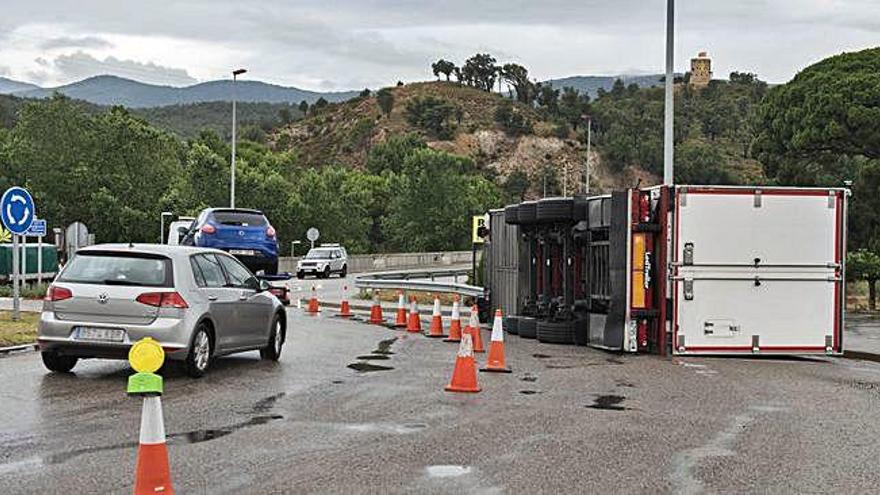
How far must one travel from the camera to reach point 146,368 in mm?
6262

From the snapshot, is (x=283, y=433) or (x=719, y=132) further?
(x=719, y=132)

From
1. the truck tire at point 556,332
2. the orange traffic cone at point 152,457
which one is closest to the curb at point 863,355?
the truck tire at point 556,332

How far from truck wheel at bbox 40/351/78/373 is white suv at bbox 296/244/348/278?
153ft

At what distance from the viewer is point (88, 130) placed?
82.1 meters

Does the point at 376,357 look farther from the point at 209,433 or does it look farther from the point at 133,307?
the point at 209,433

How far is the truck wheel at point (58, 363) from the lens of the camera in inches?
536

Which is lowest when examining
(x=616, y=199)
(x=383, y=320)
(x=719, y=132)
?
(x=383, y=320)

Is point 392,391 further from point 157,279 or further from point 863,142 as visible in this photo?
point 863,142

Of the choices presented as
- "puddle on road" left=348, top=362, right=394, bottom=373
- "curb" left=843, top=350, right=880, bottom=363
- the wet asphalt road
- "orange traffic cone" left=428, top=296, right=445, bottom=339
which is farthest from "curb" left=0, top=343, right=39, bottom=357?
"curb" left=843, top=350, right=880, bottom=363

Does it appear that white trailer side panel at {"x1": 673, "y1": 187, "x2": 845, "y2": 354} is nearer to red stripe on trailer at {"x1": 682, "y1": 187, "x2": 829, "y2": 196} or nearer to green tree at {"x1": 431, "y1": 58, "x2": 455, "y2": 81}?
red stripe on trailer at {"x1": 682, "y1": 187, "x2": 829, "y2": 196}

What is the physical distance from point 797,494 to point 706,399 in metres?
4.82

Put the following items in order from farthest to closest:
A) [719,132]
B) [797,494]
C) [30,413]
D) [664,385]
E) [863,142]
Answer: [719,132] < [863,142] < [664,385] < [30,413] < [797,494]

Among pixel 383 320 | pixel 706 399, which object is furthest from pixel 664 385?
pixel 383 320

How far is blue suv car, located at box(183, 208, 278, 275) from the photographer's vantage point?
82.7 ft
